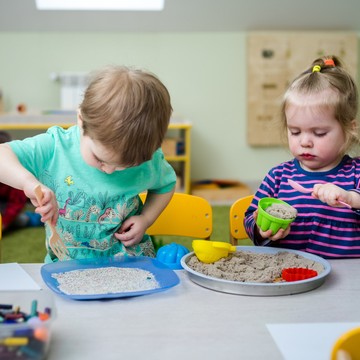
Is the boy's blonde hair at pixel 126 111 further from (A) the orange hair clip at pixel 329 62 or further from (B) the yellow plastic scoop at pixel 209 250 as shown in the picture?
(A) the orange hair clip at pixel 329 62

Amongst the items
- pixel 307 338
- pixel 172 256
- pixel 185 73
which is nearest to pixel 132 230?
pixel 172 256

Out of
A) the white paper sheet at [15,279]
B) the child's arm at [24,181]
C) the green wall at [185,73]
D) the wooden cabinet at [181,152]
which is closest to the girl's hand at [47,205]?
the child's arm at [24,181]

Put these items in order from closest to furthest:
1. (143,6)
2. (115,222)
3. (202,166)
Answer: (115,222) → (143,6) → (202,166)

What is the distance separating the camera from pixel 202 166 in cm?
406

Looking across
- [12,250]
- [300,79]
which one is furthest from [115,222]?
[12,250]

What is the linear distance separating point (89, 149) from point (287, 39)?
10.4 feet

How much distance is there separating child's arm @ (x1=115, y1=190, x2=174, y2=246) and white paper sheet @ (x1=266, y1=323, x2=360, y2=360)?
467 mm

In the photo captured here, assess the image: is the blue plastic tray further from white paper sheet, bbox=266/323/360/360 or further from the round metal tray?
white paper sheet, bbox=266/323/360/360

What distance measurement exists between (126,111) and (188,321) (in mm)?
349

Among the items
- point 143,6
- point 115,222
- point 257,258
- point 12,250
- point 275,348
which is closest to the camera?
point 275,348

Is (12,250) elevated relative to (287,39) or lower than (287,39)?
lower

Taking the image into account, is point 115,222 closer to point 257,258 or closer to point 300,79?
point 257,258

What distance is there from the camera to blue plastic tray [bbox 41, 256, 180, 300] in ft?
2.72

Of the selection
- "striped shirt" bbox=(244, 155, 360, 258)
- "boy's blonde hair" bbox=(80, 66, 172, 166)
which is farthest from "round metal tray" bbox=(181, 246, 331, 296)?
"striped shirt" bbox=(244, 155, 360, 258)
